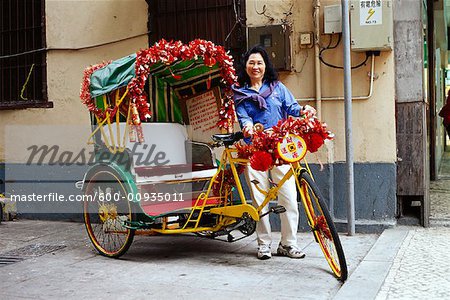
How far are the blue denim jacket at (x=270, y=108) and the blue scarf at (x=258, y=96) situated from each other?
0.09ft

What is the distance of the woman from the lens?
5.83 meters

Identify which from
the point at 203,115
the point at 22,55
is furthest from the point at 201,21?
the point at 22,55

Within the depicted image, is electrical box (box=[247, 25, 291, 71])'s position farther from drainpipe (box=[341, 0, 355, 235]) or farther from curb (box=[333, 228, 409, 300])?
curb (box=[333, 228, 409, 300])

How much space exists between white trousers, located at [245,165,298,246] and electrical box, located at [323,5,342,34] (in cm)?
194

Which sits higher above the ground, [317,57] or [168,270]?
[317,57]

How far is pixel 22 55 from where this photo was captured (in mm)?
8906

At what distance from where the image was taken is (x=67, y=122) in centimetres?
847

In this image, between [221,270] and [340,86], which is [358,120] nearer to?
[340,86]

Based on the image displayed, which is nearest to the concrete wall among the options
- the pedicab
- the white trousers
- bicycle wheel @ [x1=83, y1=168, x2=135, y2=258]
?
the pedicab

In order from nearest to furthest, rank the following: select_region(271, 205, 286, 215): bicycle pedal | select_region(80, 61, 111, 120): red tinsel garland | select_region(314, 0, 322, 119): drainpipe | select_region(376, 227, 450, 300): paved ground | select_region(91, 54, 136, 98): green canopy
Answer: select_region(376, 227, 450, 300): paved ground < select_region(271, 205, 286, 215): bicycle pedal < select_region(91, 54, 136, 98): green canopy < select_region(80, 61, 111, 120): red tinsel garland < select_region(314, 0, 322, 119): drainpipe

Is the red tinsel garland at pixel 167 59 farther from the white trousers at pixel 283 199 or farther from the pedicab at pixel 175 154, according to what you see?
the white trousers at pixel 283 199

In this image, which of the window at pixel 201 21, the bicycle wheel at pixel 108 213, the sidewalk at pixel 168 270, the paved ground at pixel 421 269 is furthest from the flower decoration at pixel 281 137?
the window at pixel 201 21

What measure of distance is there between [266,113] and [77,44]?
3.63m

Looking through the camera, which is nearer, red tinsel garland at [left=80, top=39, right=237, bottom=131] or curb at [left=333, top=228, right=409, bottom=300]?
curb at [left=333, top=228, right=409, bottom=300]
